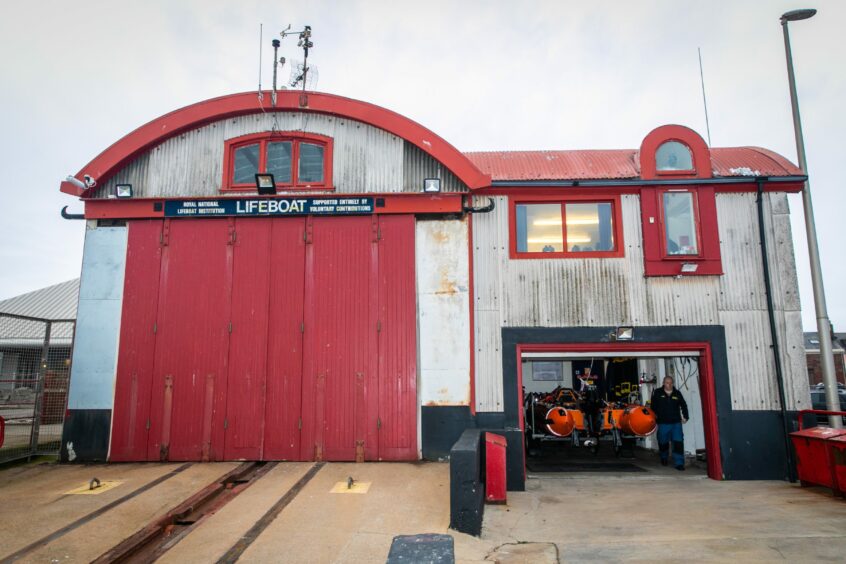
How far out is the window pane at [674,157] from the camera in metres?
10.4

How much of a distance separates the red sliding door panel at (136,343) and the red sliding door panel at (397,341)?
444cm

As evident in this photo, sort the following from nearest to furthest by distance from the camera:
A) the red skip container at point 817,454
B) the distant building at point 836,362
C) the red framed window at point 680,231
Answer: the red skip container at point 817,454, the red framed window at point 680,231, the distant building at point 836,362

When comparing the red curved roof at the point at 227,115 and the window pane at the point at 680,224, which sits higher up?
the red curved roof at the point at 227,115

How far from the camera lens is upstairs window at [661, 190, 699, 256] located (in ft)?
33.4

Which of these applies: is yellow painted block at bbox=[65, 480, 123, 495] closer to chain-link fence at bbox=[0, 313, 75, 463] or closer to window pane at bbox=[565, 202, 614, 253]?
chain-link fence at bbox=[0, 313, 75, 463]

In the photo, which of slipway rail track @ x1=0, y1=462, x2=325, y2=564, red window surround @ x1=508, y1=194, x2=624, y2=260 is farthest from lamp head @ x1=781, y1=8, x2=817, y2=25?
slipway rail track @ x1=0, y1=462, x2=325, y2=564

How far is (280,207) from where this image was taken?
10.1 meters

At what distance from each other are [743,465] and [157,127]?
1314 cm

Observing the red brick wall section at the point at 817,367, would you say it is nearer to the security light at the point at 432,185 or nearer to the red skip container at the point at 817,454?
the red skip container at the point at 817,454

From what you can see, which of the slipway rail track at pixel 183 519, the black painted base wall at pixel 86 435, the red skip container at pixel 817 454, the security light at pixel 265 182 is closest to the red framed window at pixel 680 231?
the red skip container at pixel 817 454

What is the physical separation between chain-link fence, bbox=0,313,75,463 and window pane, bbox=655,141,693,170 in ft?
39.9

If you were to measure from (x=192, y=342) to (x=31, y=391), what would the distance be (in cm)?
330

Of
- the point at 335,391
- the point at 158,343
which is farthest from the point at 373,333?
the point at 158,343

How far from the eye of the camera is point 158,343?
9.86 metres
